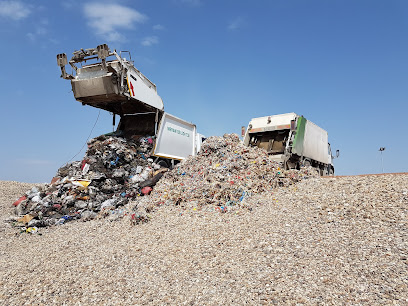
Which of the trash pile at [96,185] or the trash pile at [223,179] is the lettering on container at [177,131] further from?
the trash pile at [223,179]

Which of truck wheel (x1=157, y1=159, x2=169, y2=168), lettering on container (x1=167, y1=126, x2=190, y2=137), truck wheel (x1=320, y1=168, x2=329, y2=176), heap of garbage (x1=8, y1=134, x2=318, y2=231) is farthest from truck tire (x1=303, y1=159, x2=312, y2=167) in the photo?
truck wheel (x1=157, y1=159, x2=169, y2=168)

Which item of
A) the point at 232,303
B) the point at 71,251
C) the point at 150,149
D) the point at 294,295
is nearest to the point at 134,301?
the point at 232,303

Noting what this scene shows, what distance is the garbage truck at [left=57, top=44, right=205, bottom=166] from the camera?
9.93 metres

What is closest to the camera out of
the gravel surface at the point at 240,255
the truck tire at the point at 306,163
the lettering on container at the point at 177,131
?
the gravel surface at the point at 240,255

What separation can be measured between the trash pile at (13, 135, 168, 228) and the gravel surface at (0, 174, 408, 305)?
3.40ft

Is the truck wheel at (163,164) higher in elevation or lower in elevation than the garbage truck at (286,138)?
lower

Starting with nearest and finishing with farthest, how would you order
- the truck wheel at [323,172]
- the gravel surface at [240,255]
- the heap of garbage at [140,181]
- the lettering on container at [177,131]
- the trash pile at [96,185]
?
the gravel surface at [240,255], the heap of garbage at [140,181], the trash pile at [96,185], the lettering on container at [177,131], the truck wheel at [323,172]

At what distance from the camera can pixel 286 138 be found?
10.7m

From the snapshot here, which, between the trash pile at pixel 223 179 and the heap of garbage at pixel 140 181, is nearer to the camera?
the trash pile at pixel 223 179

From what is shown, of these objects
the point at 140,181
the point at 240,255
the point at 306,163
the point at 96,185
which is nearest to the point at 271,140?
the point at 306,163

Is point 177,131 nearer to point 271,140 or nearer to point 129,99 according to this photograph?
point 129,99

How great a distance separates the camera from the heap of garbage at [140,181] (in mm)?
7711

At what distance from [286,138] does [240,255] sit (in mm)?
6903

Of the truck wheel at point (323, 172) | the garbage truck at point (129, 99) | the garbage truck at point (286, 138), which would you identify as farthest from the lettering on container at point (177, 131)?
the truck wheel at point (323, 172)
